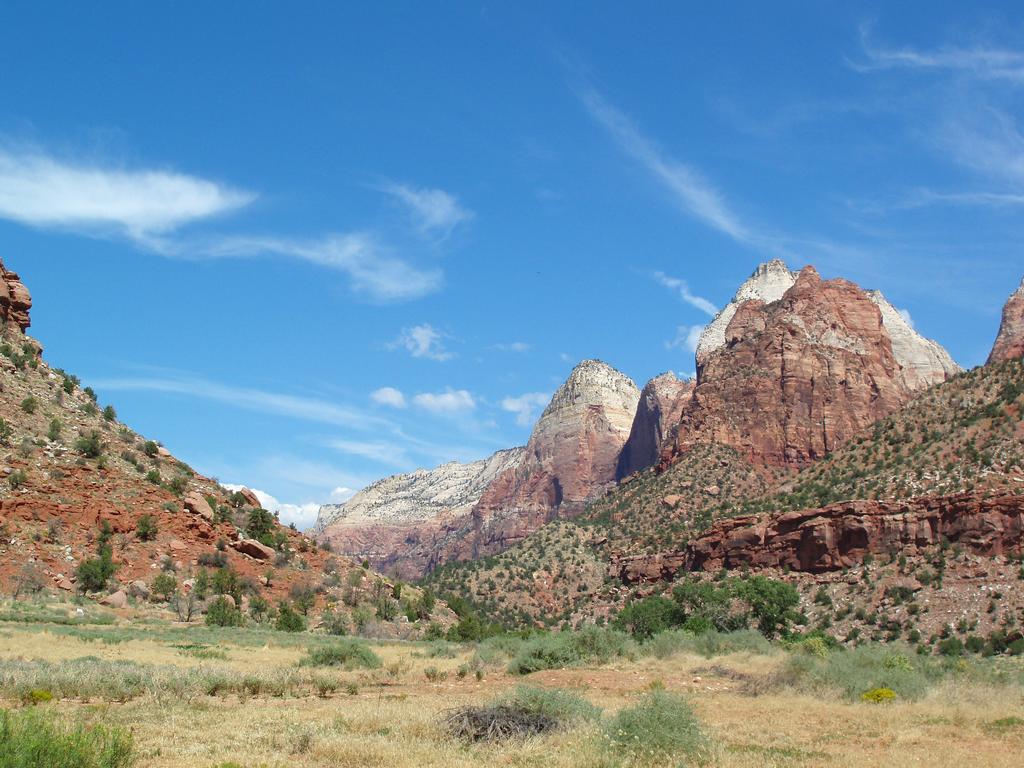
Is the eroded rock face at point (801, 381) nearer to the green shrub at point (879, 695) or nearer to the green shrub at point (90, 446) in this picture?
the green shrub at point (90, 446)

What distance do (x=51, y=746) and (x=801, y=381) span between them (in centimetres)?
11200

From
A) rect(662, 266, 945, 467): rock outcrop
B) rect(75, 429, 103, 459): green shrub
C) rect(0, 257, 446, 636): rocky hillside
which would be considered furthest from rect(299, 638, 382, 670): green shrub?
rect(662, 266, 945, 467): rock outcrop

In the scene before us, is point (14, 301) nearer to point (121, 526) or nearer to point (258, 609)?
point (121, 526)

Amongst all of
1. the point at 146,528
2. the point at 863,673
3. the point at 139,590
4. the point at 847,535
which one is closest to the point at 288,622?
the point at 139,590

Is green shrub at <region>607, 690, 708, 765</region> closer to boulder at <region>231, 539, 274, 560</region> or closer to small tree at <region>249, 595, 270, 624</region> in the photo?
small tree at <region>249, 595, 270, 624</region>

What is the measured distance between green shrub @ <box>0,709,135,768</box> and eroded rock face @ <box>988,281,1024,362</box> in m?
124

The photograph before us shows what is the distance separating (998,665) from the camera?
31031 mm

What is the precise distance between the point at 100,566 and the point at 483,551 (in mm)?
147788

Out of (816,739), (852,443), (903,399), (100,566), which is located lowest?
(816,739)

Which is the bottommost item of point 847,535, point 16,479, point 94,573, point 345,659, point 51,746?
point 345,659

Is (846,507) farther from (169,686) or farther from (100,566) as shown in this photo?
(169,686)

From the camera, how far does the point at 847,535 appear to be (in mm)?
61562

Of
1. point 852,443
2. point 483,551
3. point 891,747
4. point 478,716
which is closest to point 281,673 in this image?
point 478,716

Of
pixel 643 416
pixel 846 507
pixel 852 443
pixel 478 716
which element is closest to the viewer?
pixel 478 716
